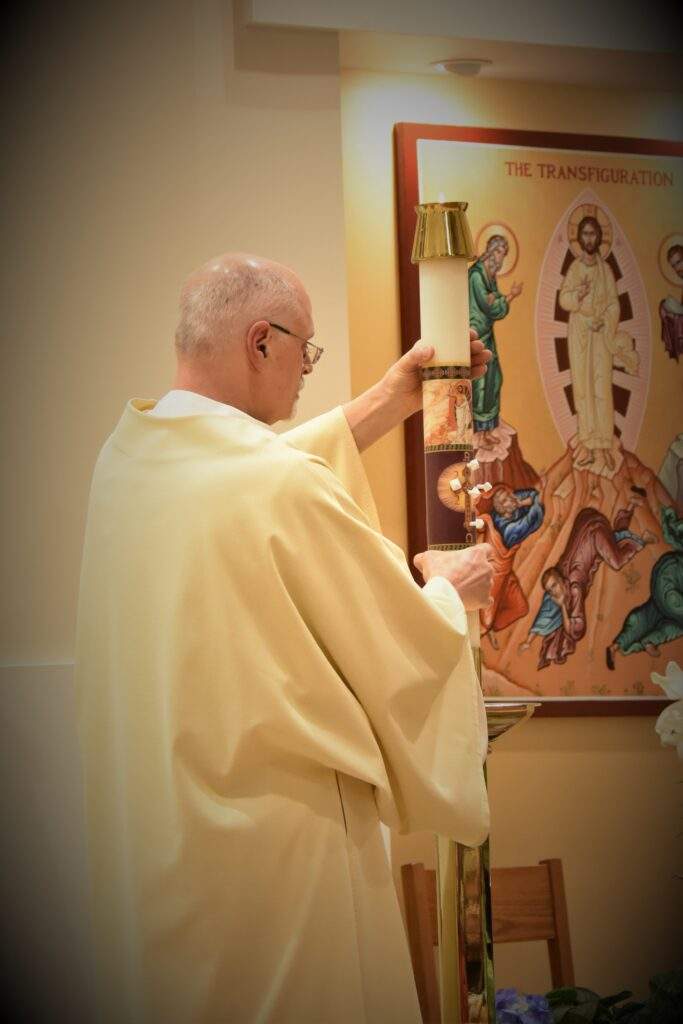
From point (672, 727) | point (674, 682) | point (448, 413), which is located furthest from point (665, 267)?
point (448, 413)

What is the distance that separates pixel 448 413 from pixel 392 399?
42 centimetres

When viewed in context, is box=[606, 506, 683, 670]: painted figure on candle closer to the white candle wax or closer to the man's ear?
the white candle wax

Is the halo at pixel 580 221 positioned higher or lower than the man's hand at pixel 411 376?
higher

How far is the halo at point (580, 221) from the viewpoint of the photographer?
14.5 ft

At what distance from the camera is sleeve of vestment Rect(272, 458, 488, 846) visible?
8.37 feet

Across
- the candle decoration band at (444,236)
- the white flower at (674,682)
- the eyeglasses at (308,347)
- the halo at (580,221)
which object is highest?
the halo at (580,221)

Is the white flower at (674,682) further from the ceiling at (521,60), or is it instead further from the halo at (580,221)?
the ceiling at (521,60)

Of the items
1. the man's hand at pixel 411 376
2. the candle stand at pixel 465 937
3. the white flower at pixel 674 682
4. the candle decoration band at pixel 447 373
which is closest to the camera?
the candle stand at pixel 465 937

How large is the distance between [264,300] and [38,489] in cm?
112

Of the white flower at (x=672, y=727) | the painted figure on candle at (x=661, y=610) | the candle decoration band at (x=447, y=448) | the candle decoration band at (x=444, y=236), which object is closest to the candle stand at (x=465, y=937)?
the candle decoration band at (x=447, y=448)

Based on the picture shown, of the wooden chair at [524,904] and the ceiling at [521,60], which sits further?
the ceiling at [521,60]

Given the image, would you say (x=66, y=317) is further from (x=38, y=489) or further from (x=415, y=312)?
(x=415, y=312)

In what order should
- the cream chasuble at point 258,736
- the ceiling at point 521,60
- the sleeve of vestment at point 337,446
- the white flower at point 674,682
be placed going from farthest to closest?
the ceiling at point 521,60 < the white flower at point 674,682 < the sleeve of vestment at point 337,446 < the cream chasuble at point 258,736

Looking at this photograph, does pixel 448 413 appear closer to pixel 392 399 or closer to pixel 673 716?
pixel 392 399
